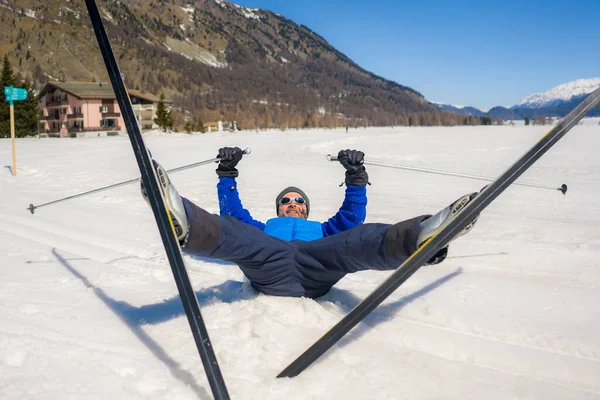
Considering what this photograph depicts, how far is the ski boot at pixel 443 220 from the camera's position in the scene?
2143mm

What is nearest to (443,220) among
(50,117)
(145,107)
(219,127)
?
(219,127)

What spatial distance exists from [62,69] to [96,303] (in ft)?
547

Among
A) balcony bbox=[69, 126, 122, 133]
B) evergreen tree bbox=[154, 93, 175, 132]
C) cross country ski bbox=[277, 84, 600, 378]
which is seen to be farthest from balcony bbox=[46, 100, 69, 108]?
cross country ski bbox=[277, 84, 600, 378]

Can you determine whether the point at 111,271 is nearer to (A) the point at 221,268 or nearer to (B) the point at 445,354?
(A) the point at 221,268

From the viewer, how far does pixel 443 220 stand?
84.8 inches

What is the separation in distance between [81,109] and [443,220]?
189 ft

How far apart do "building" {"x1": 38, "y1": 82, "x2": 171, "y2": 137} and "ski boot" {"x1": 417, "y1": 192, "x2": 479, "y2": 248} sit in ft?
169

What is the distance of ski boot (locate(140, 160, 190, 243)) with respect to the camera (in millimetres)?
2111

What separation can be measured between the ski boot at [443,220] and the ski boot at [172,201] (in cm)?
122

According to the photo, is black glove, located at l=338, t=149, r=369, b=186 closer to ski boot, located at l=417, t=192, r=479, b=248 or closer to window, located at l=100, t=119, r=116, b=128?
ski boot, located at l=417, t=192, r=479, b=248

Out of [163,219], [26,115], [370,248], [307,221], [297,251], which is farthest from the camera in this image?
[26,115]

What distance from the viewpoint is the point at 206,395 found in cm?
193

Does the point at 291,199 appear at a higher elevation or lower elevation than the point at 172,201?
lower

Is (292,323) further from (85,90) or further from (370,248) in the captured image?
(85,90)
